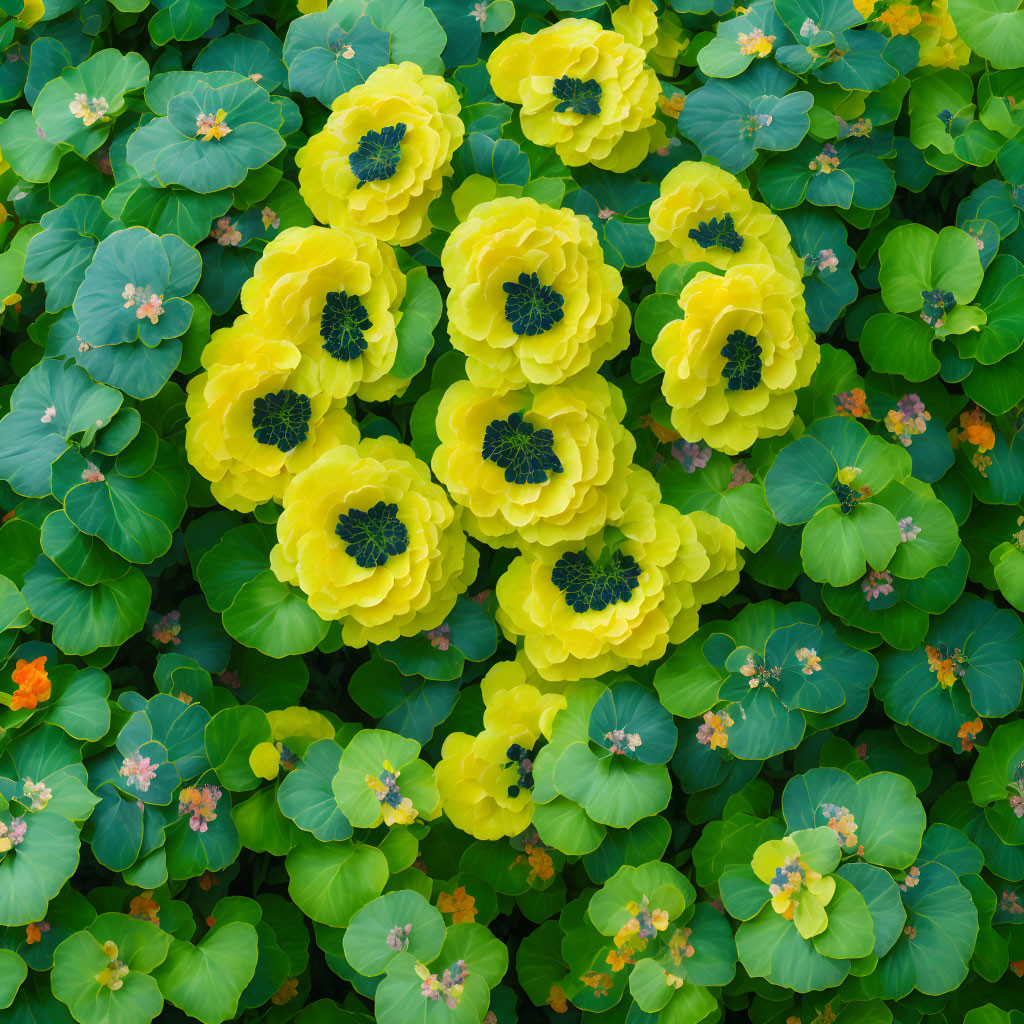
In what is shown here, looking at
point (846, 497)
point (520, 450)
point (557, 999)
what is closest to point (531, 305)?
point (520, 450)

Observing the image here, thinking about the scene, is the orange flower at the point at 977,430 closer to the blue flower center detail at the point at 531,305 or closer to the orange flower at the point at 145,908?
the blue flower center detail at the point at 531,305

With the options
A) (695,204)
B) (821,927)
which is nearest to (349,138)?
(695,204)

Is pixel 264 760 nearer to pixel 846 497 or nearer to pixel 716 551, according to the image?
pixel 716 551

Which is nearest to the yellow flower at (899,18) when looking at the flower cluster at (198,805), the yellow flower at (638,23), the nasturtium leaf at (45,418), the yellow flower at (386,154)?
the yellow flower at (638,23)

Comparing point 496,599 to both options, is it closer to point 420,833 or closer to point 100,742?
point 420,833

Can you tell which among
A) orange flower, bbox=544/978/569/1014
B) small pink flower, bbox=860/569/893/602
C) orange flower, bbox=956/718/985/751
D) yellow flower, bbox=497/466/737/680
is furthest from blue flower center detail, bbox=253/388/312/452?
orange flower, bbox=956/718/985/751

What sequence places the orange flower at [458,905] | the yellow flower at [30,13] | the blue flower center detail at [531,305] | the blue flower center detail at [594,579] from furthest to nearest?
the yellow flower at [30,13], the orange flower at [458,905], the blue flower center detail at [594,579], the blue flower center detail at [531,305]

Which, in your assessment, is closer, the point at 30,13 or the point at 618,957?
the point at 618,957
